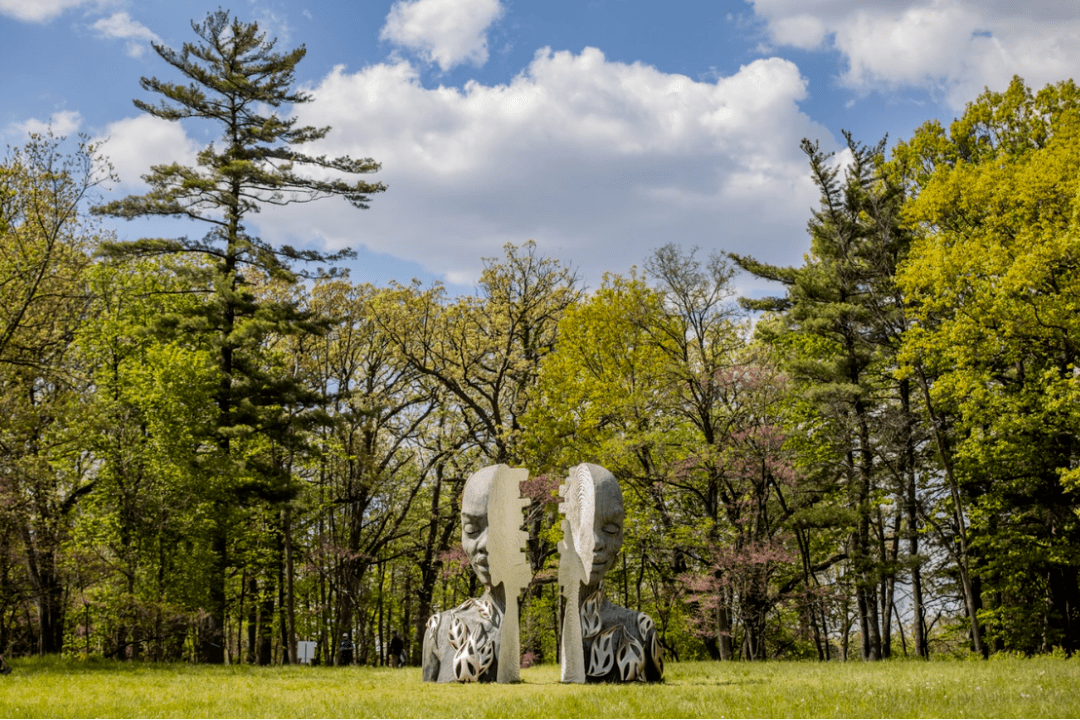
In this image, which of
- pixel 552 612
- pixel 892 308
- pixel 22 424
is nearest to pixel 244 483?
pixel 22 424

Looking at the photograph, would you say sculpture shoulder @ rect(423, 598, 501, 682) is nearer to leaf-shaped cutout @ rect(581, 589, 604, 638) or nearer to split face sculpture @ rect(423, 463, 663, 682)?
split face sculpture @ rect(423, 463, 663, 682)

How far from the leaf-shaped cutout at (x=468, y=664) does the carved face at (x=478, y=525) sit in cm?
96

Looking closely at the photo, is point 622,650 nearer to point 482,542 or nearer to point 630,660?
point 630,660

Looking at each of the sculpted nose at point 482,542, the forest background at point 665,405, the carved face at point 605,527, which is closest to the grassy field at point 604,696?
the carved face at point 605,527


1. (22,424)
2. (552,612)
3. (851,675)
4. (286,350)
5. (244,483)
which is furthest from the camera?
(286,350)

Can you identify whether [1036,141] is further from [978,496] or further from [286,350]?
[286,350]

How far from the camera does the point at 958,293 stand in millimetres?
20016

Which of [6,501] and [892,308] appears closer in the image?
[6,501]

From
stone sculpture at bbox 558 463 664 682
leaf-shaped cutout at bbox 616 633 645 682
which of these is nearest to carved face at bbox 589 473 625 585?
stone sculpture at bbox 558 463 664 682

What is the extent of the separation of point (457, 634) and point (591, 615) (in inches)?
82.4

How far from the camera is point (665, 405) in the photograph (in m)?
23.2

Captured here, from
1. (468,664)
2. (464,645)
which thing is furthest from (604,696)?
(464,645)

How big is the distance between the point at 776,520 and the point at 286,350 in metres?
17.5

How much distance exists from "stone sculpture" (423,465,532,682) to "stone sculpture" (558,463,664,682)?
818 mm
